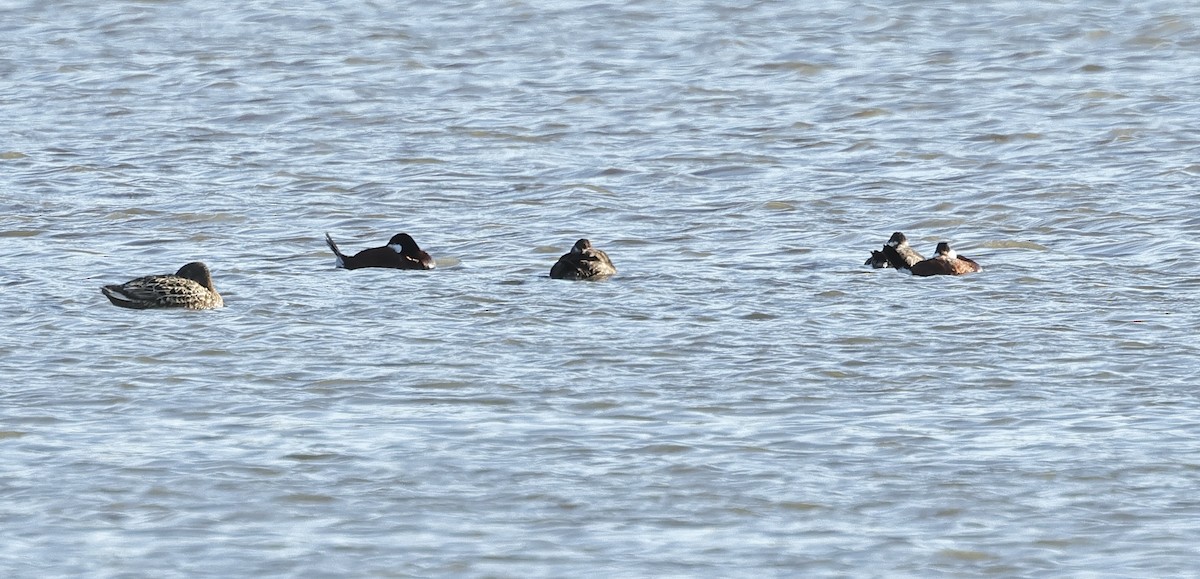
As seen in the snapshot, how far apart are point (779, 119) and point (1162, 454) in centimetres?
1252

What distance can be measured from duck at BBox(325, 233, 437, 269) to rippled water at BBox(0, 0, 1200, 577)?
6.3 inches

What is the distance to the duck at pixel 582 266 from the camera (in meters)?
13.9

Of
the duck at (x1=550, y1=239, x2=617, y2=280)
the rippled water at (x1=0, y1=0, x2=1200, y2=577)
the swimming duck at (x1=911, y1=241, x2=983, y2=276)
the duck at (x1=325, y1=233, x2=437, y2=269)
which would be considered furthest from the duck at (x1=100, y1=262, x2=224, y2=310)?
the swimming duck at (x1=911, y1=241, x2=983, y2=276)

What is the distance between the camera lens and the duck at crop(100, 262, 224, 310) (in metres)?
13.1

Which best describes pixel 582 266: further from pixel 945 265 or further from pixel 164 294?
pixel 164 294

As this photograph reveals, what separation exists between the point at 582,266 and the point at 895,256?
227 centimetres

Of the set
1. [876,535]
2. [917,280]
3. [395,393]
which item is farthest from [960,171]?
[876,535]

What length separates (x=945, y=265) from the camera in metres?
14.0

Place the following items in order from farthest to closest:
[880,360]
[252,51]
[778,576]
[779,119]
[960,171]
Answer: [252,51] → [779,119] → [960,171] → [880,360] → [778,576]

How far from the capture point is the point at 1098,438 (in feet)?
30.7

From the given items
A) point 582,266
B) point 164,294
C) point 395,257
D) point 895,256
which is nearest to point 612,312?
point 582,266

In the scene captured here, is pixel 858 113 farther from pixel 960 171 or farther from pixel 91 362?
pixel 91 362

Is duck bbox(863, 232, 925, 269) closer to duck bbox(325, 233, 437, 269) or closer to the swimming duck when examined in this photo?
the swimming duck

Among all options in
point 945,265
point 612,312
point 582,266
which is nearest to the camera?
point 612,312
